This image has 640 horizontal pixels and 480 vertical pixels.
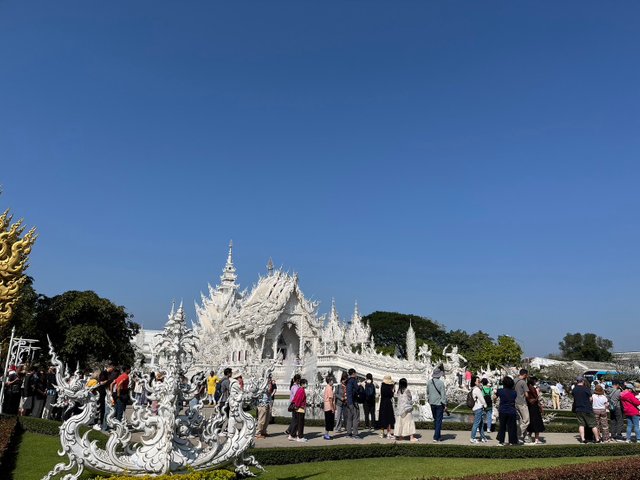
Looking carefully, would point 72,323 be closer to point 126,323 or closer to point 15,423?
point 126,323

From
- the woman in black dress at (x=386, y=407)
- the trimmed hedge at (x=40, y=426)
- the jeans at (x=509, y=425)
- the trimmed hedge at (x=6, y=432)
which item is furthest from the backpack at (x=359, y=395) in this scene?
the trimmed hedge at (x=6, y=432)

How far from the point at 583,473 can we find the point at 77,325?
30.6 m

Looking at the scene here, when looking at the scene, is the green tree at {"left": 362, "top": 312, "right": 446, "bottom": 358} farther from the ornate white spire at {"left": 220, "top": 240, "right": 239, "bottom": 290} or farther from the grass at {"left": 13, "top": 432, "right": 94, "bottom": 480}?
the grass at {"left": 13, "top": 432, "right": 94, "bottom": 480}

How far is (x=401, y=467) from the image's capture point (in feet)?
33.4

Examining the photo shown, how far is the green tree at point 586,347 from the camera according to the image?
89.0 meters

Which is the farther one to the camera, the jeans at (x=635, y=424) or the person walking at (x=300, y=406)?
the jeans at (x=635, y=424)

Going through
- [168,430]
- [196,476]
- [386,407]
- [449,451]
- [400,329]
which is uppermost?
[400,329]

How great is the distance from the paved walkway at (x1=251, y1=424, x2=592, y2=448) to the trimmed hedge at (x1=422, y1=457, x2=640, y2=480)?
427 centimetres

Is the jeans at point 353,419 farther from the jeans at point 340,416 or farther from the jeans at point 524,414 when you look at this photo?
the jeans at point 524,414

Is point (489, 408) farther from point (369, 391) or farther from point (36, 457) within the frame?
point (36, 457)

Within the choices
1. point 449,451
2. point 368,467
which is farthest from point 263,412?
point 449,451

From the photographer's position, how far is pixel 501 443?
1241 cm

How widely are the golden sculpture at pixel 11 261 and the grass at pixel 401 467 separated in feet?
43.0

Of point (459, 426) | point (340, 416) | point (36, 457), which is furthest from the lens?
point (459, 426)
